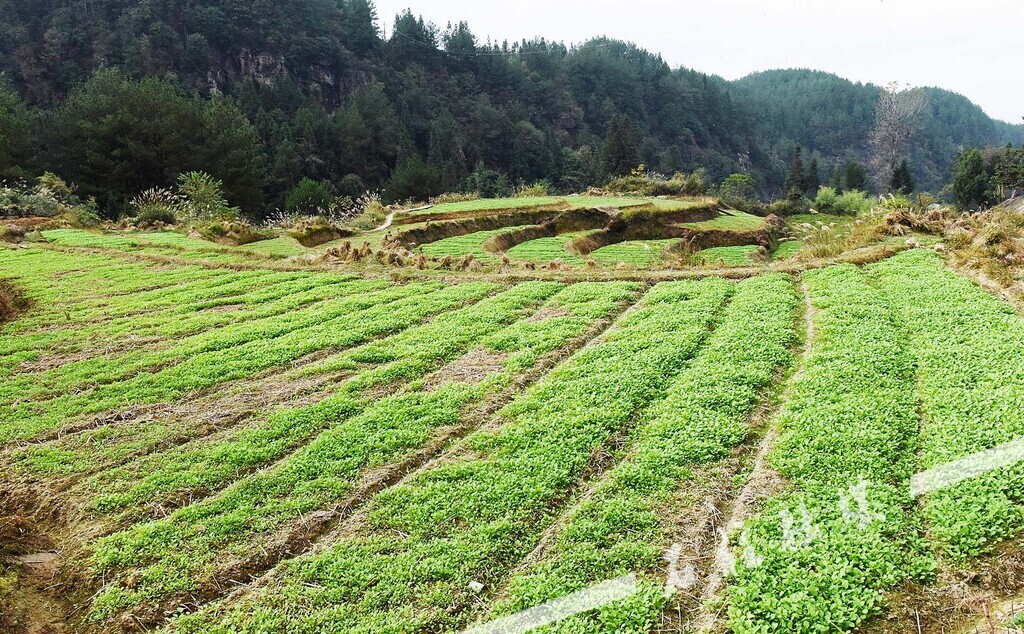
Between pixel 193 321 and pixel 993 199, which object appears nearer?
pixel 193 321

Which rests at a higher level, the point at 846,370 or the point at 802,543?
the point at 846,370

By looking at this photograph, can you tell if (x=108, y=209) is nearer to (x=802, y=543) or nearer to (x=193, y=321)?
(x=193, y=321)

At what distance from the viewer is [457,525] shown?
15.6 feet

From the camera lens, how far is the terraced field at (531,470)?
3959mm

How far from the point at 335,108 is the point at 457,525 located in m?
109

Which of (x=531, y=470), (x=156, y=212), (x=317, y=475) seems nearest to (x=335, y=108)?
A: (x=156, y=212)

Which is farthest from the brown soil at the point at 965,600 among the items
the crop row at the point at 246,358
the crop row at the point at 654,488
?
the crop row at the point at 246,358

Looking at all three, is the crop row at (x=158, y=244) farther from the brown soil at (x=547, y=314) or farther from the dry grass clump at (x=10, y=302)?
the brown soil at (x=547, y=314)

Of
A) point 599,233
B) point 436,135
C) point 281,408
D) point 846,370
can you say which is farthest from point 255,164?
point 846,370

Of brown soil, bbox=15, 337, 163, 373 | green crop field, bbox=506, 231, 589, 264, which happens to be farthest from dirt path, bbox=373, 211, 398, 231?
brown soil, bbox=15, 337, 163, 373

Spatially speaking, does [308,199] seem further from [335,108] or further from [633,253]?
[335,108]

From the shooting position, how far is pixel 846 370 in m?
6.32

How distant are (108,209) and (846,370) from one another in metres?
40.2

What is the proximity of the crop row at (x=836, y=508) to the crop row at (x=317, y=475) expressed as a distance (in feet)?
10.8
